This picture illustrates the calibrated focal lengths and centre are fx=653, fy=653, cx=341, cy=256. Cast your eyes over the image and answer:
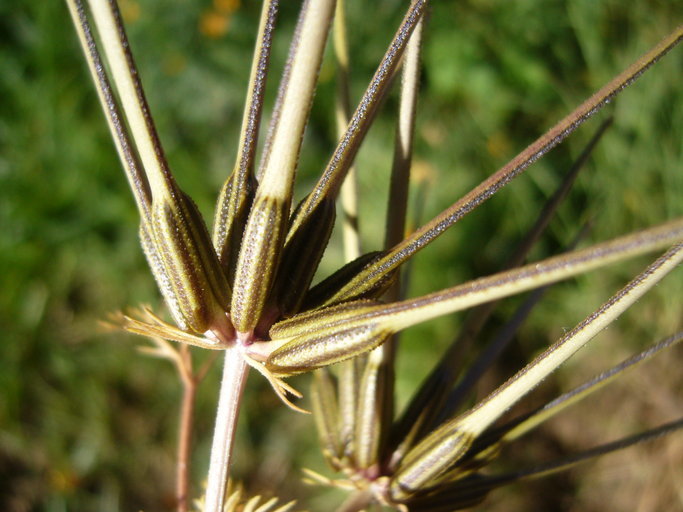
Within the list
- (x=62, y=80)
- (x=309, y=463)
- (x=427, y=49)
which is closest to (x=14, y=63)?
(x=62, y=80)

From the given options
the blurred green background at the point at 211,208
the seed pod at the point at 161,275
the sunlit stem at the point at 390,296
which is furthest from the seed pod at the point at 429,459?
the blurred green background at the point at 211,208

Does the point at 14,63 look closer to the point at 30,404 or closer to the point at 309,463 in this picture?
the point at 30,404

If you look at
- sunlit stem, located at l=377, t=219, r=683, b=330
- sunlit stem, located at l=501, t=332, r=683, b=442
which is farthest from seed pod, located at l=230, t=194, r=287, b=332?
sunlit stem, located at l=501, t=332, r=683, b=442

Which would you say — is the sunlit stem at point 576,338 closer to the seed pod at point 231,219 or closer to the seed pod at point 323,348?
the seed pod at point 323,348

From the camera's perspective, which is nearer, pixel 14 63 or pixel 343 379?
pixel 343 379

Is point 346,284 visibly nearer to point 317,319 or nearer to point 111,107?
point 317,319

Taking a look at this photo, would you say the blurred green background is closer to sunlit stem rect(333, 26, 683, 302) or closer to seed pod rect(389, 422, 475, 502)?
seed pod rect(389, 422, 475, 502)
